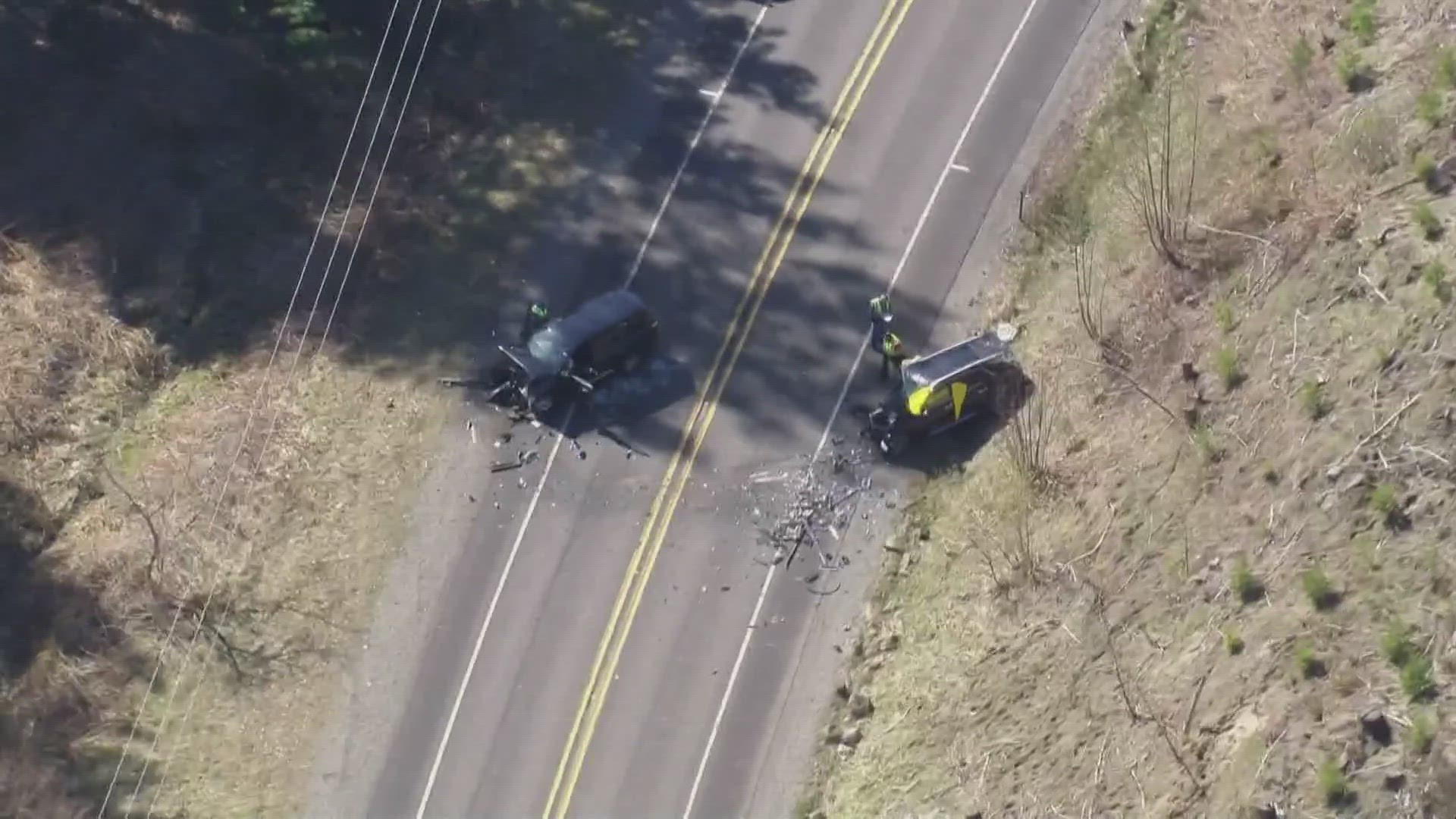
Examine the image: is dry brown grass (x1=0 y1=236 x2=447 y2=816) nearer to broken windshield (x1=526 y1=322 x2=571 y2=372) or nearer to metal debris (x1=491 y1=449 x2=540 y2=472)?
metal debris (x1=491 y1=449 x2=540 y2=472)

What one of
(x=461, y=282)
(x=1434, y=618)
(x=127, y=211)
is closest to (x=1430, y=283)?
(x=1434, y=618)

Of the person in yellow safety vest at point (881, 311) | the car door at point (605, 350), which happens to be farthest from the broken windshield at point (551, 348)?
the person in yellow safety vest at point (881, 311)

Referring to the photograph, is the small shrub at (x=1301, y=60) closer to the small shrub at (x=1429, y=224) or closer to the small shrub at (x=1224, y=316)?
the small shrub at (x=1224, y=316)

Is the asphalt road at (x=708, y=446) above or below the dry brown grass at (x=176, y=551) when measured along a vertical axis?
above

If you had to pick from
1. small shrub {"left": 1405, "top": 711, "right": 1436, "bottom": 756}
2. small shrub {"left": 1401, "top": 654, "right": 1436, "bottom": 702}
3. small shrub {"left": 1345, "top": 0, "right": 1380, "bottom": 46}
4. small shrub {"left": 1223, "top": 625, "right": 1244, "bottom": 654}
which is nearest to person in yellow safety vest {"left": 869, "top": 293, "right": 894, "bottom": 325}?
small shrub {"left": 1345, "top": 0, "right": 1380, "bottom": 46}

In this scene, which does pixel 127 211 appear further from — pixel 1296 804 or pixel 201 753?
pixel 1296 804

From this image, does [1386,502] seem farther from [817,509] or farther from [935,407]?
[817,509]
